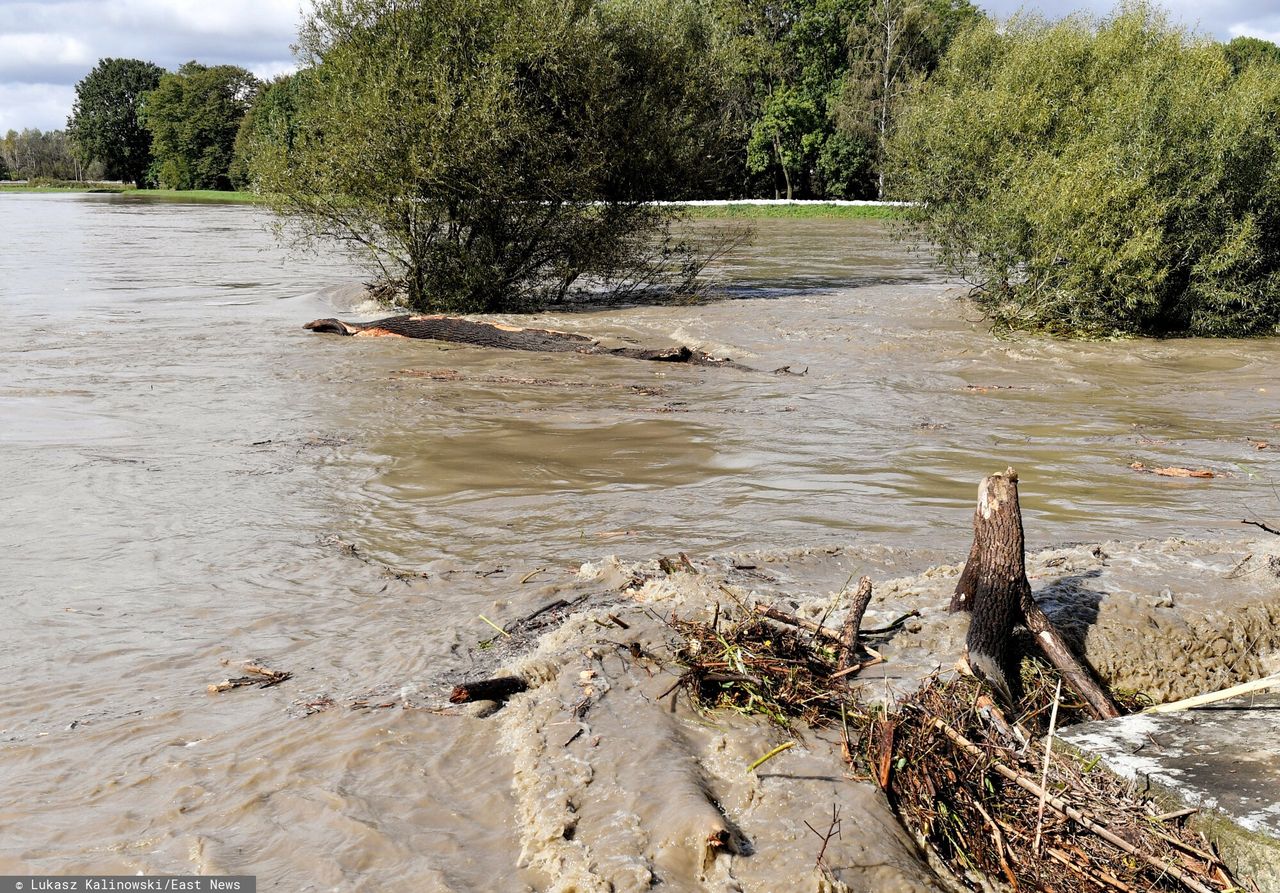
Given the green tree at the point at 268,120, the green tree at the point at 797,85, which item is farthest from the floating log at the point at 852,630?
the green tree at the point at 797,85

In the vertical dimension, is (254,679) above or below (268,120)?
below

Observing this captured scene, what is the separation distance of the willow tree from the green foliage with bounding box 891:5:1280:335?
5456 millimetres

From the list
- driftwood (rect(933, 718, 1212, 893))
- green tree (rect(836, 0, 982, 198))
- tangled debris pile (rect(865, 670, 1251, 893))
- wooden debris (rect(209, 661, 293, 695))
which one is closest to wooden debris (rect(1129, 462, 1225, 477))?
tangled debris pile (rect(865, 670, 1251, 893))

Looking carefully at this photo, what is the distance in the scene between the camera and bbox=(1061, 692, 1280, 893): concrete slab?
3.57 meters

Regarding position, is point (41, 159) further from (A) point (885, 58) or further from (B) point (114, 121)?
(A) point (885, 58)

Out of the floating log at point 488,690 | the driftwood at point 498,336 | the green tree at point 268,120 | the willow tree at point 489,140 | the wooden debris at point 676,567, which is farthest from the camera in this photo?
the green tree at point 268,120

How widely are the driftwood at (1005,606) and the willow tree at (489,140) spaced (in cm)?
A: 1586

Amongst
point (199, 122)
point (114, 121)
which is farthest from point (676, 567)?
point (114, 121)

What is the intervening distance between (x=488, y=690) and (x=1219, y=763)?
308 centimetres

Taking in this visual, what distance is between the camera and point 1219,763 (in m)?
4.03

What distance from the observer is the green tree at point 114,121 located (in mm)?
123938

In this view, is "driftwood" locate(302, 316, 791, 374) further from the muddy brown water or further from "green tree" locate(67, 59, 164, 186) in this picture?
"green tree" locate(67, 59, 164, 186)

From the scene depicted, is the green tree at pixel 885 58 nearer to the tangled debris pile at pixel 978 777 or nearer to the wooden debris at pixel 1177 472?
the wooden debris at pixel 1177 472

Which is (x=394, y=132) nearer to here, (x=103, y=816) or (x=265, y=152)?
(x=265, y=152)
